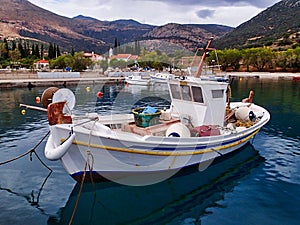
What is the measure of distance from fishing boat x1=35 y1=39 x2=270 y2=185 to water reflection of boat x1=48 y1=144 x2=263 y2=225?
52cm

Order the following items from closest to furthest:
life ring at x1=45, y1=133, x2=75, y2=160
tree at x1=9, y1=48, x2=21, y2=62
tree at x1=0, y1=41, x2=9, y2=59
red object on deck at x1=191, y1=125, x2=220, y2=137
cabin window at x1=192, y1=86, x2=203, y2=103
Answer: life ring at x1=45, y1=133, x2=75, y2=160 → red object on deck at x1=191, y1=125, x2=220, y2=137 → cabin window at x1=192, y1=86, x2=203, y2=103 → tree at x1=9, y1=48, x2=21, y2=62 → tree at x1=0, y1=41, x2=9, y2=59

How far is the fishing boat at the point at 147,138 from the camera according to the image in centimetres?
950

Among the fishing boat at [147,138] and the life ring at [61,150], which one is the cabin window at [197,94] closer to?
the fishing boat at [147,138]

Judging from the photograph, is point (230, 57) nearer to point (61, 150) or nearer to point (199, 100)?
point (199, 100)

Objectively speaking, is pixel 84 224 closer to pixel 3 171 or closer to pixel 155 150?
pixel 155 150

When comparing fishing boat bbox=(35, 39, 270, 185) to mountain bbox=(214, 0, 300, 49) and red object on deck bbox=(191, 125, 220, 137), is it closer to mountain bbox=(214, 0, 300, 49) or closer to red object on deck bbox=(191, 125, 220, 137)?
red object on deck bbox=(191, 125, 220, 137)

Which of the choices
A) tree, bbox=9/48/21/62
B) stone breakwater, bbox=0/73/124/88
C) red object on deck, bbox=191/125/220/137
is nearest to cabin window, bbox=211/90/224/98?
red object on deck, bbox=191/125/220/137

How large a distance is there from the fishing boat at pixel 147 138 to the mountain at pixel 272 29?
130 meters

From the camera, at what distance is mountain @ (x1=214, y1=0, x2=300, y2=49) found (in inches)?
5551

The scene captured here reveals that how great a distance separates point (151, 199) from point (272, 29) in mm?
183573

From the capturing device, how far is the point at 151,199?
10492 millimetres

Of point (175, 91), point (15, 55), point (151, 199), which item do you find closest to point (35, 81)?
point (15, 55)

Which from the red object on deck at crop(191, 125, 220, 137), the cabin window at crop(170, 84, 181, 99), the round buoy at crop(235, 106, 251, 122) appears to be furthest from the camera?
the round buoy at crop(235, 106, 251, 122)

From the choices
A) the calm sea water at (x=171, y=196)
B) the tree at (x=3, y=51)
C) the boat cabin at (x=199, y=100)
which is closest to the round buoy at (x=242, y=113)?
the calm sea water at (x=171, y=196)
